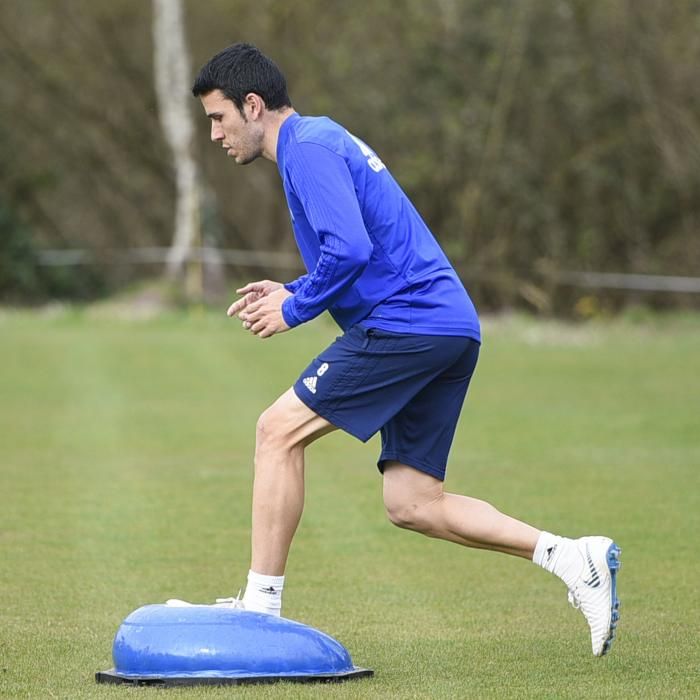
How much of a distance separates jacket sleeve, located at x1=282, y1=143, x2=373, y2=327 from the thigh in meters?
0.61

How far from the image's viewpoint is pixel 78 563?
7449mm

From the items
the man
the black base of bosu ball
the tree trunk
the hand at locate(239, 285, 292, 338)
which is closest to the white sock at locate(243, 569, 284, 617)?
the man

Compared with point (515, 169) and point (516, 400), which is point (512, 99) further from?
point (516, 400)

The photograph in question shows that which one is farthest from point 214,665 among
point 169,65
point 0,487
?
point 169,65

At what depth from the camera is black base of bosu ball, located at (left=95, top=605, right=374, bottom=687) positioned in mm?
4895

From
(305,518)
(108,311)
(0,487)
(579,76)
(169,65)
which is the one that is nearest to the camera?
(305,518)

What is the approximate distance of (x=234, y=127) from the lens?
534 centimetres

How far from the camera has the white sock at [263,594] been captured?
515 centimetres

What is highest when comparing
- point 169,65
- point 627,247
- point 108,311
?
point 169,65

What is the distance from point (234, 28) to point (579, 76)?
27.2 ft

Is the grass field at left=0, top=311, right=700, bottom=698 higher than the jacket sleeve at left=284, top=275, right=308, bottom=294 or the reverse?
the reverse

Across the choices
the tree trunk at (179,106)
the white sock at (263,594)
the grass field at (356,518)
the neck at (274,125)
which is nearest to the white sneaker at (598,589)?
the grass field at (356,518)

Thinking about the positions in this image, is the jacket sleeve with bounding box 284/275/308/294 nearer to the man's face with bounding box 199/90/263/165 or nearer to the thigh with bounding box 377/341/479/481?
the man's face with bounding box 199/90/263/165

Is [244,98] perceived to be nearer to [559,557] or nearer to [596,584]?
[559,557]
